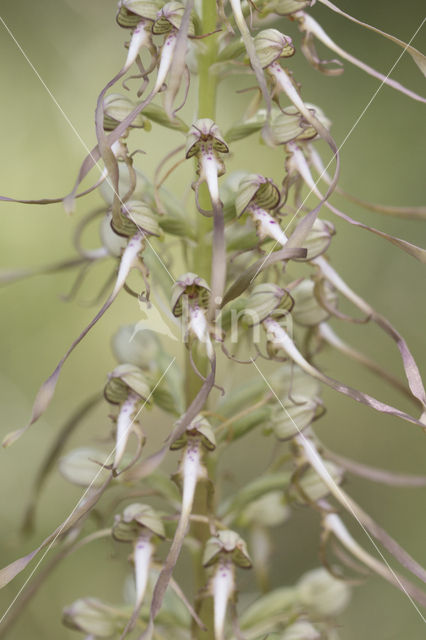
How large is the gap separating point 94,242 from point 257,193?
7.06 ft

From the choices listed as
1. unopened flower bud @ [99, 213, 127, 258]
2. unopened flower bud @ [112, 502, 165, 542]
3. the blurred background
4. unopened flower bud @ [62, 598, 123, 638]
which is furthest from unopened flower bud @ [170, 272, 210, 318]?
the blurred background

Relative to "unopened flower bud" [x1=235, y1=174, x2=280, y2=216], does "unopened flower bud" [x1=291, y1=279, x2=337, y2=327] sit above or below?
below

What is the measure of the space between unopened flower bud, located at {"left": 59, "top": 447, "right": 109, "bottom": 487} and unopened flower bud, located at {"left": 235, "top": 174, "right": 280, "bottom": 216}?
0.61 meters

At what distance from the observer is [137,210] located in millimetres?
1468

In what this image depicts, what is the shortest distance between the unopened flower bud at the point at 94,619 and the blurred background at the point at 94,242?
1.48 m

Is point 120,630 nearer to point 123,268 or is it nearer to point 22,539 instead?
point 22,539

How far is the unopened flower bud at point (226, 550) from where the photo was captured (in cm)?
141

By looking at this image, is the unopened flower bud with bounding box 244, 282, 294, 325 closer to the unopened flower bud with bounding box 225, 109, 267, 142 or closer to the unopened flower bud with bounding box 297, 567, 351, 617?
the unopened flower bud with bounding box 225, 109, 267, 142

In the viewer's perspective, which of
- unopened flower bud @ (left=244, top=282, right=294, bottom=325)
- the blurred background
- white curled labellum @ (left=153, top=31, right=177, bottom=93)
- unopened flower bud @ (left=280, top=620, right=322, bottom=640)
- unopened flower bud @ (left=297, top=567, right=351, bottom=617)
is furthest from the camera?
the blurred background

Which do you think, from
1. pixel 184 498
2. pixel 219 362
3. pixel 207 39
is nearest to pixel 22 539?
pixel 184 498

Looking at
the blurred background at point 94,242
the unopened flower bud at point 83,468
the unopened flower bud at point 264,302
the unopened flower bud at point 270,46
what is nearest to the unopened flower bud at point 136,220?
the unopened flower bud at point 264,302

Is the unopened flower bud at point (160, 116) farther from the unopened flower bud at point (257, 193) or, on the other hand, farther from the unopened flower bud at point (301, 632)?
the unopened flower bud at point (301, 632)

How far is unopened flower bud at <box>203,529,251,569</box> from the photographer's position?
1409 mm

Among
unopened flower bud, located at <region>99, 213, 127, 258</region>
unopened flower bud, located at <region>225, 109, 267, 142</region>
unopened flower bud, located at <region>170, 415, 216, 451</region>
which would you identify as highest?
unopened flower bud, located at <region>225, 109, 267, 142</region>
